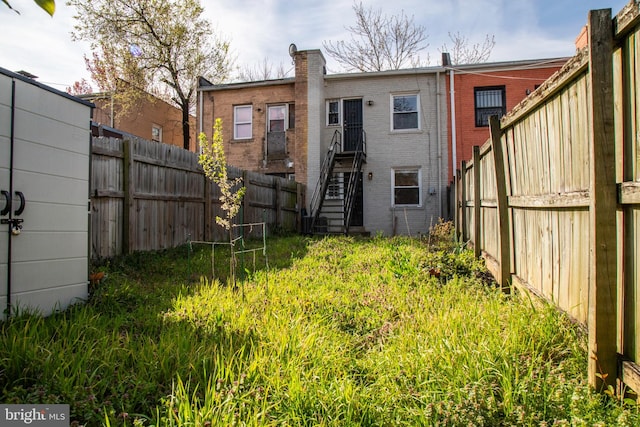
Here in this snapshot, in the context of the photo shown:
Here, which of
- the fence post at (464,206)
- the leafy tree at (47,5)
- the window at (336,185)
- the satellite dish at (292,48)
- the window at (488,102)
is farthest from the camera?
the satellite dish at (292,48)

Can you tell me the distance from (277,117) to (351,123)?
3.08 m

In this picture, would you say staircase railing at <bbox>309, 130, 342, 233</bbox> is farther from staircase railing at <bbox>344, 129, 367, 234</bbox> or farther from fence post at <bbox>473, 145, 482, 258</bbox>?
fence post at <bbox>473, 145, 482, 258</bbox>

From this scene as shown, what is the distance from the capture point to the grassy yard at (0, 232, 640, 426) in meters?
2.11

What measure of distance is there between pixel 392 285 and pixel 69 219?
3835 millimetres

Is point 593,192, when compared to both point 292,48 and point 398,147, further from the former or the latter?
point 292,48

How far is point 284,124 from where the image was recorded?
1659 centimetres

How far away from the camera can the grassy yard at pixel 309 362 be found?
2.11m

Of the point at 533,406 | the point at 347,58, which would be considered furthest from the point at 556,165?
the point at 347,58

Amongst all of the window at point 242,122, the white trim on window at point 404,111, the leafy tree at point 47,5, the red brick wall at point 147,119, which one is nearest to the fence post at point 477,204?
the leafy tree at point 47,5

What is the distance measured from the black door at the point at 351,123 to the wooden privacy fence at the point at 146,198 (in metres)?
6.23

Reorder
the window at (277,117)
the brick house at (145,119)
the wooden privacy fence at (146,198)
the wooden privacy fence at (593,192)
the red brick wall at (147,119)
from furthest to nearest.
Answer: the red brick wall at (147,119) → the brick house at (145,119) → the window at (277,117) → the wooden privacy fence at (146,198) → the wooden privacy fence at (593,192)

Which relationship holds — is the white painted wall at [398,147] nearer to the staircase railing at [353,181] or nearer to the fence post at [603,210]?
the staircase railing at [353,181]

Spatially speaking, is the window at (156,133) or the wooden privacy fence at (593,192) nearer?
the wooden privacy fence at (593,192)

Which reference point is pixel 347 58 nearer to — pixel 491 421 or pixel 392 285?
pixel 392 285
